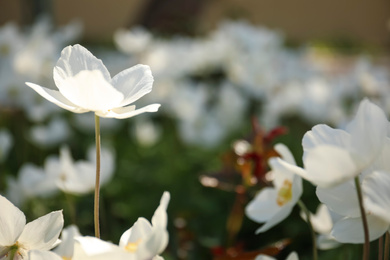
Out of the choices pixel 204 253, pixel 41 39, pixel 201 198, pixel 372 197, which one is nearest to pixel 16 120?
pixel 41 39

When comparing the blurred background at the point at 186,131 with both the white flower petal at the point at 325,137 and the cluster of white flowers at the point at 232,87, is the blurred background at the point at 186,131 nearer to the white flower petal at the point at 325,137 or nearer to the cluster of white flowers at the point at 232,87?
the cluster of white flowers at the point at 232,87

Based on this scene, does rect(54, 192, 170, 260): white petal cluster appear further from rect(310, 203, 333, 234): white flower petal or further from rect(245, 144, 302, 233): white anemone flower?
rect(310, 203, 333, 234): white flower petal

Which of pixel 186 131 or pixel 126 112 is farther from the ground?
pixel 126 112

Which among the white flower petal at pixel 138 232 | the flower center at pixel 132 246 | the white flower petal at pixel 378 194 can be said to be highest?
the white flower petal at pixel 378 194

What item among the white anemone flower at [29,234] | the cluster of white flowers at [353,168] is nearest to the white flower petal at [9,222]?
the white anemone flower at [29,234]

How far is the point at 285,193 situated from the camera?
77 centimetres

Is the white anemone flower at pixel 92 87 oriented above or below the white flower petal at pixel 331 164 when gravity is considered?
above

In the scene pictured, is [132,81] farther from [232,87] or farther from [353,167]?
[232,87]

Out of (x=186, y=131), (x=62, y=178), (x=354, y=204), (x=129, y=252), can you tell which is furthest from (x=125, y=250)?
(x=186, y=131)

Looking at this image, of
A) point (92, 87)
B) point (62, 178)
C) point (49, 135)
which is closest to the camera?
point (92, 87)

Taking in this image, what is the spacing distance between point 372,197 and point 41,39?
5.67 feet

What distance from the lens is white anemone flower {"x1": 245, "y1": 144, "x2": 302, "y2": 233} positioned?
0.71 meters

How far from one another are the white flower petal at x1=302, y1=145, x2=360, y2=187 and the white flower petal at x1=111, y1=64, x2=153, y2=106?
24 centimetres

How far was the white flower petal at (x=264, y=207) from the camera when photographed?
789 millimetres
